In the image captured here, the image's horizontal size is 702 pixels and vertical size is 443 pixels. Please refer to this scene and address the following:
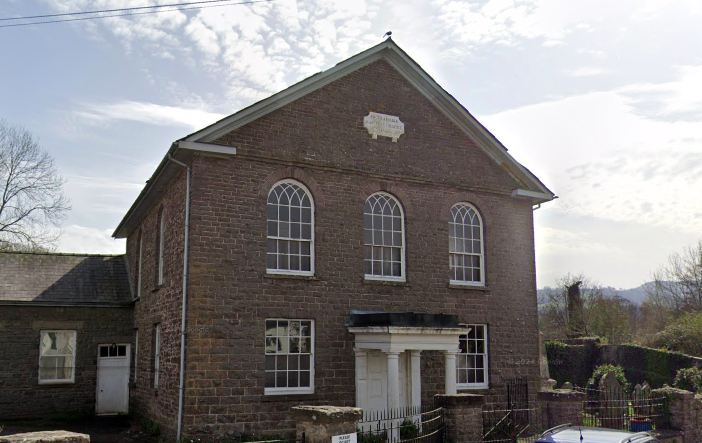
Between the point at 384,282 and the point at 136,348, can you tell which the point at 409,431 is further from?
the point at 136,348

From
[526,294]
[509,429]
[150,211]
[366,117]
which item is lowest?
[509,429]

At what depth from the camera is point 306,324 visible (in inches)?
642

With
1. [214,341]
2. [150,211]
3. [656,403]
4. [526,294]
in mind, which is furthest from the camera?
[150,211]

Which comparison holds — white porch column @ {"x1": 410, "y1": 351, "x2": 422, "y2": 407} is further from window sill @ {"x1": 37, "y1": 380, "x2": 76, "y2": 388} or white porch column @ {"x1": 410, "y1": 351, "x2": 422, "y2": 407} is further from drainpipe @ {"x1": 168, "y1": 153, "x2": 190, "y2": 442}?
window sill @ {"x1": 37, "y1": 380, "x2": 76, "y2": 388}

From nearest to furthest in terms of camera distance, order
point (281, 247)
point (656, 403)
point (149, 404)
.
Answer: point (281, 247) → point (656, 403) → point (149, 404)

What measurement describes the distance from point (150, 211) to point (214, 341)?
8.01 meters

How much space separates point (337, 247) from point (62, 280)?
41.4 ft

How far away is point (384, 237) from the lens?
17.8 m

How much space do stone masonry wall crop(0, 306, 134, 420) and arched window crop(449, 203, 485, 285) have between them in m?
12.1

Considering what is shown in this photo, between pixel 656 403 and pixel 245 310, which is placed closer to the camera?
pixel 245 310

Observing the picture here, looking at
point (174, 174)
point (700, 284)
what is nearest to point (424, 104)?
point (174, 174)

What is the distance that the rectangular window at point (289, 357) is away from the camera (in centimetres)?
1555

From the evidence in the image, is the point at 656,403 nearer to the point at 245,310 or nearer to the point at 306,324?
the point at 306,324

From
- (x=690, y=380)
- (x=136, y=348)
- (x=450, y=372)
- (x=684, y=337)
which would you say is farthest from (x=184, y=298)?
(x=684, y=337)
